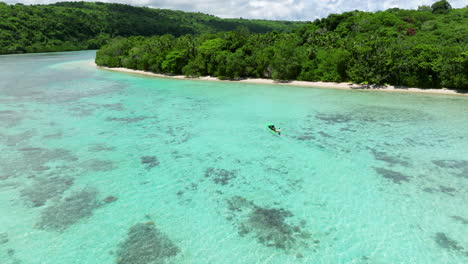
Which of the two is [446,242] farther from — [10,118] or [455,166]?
[10,118]

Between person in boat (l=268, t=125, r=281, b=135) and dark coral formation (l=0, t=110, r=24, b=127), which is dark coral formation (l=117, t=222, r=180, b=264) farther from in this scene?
dark coral formation (l=0, t=110, r=24, b=127)

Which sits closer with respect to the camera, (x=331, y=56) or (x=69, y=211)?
(x=69, y=211)

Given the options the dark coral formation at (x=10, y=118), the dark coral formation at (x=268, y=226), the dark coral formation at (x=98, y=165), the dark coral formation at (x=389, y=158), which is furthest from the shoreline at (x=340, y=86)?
the dark coral formation at (x=98, y=165)

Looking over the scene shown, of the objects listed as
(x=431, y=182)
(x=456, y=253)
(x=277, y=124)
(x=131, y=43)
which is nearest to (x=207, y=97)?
(x=277, y=124)

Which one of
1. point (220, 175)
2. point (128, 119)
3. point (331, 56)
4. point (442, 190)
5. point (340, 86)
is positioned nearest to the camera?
point (442, 190)

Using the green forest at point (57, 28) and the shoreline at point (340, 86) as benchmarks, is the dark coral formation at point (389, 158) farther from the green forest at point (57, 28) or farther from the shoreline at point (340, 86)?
the green forest at point (57, 28)

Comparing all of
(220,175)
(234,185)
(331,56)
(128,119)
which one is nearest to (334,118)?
(220,175)

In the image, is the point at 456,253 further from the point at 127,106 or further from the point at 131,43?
the point at 131,43
